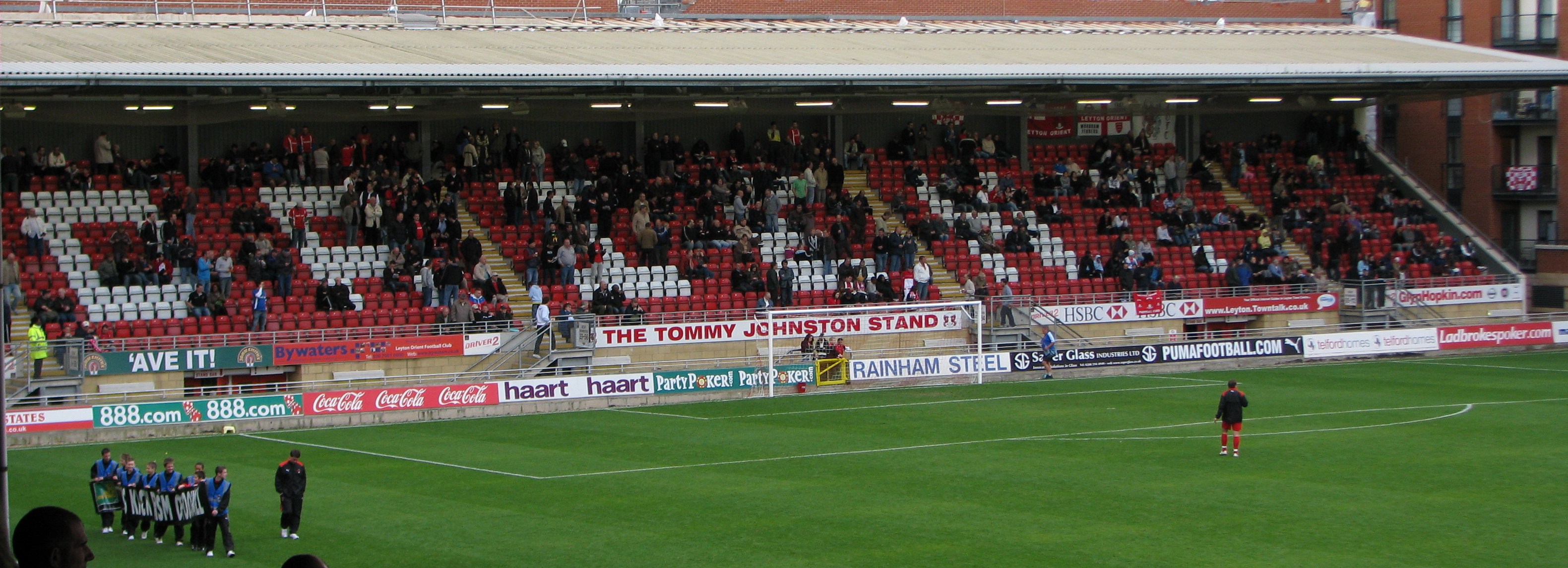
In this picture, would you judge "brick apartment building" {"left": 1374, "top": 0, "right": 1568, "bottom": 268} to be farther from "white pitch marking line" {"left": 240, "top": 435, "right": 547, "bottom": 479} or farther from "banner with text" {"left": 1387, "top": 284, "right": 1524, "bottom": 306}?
"white pitch marking line" {"left": 240, "top": 435, "right": 547, "bottom": 479}

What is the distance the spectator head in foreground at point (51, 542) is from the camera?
5.23 m

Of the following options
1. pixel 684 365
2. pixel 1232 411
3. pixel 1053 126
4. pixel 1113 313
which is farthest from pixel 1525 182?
pixel 1232 411

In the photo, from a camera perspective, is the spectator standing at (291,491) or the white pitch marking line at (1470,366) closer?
the spectator standing at (291,491)

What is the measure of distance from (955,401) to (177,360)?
1611 cm

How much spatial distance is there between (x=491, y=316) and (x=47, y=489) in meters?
14.2

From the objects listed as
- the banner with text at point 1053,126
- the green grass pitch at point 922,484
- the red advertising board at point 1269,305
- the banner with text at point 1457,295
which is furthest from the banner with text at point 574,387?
the banner with text at point 1457,295

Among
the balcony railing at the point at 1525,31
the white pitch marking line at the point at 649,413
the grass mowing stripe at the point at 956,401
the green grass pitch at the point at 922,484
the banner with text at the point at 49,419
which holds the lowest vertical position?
the grass mowing stripe at the point at 956,401

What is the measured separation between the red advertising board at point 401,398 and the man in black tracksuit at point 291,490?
12.3 meters

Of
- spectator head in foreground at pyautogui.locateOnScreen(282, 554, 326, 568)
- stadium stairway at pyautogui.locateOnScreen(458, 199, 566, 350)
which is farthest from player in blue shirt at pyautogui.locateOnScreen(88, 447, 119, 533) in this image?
stadium stairway at pyautogui.locateOnScreen(458, 199, 566, 350)

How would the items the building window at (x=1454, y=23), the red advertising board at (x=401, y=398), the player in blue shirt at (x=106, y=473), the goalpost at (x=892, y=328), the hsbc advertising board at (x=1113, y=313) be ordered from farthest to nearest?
the building window at (x=1454, y=23), the hsbc advertising board at (x=1113, y=313), the goalpost at (x=892, y=328), the red advertising board at (x=401, y=398), the player in blue shirt at (x=106, y=473)

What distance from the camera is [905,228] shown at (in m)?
47.1

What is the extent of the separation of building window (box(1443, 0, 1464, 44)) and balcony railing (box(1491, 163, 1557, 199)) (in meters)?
4.81

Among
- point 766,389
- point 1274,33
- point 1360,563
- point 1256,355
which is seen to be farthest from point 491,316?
point 1274,33

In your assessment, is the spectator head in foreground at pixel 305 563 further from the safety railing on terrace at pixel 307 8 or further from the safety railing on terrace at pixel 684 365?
the safety railing on terrace at pixel 307 8
